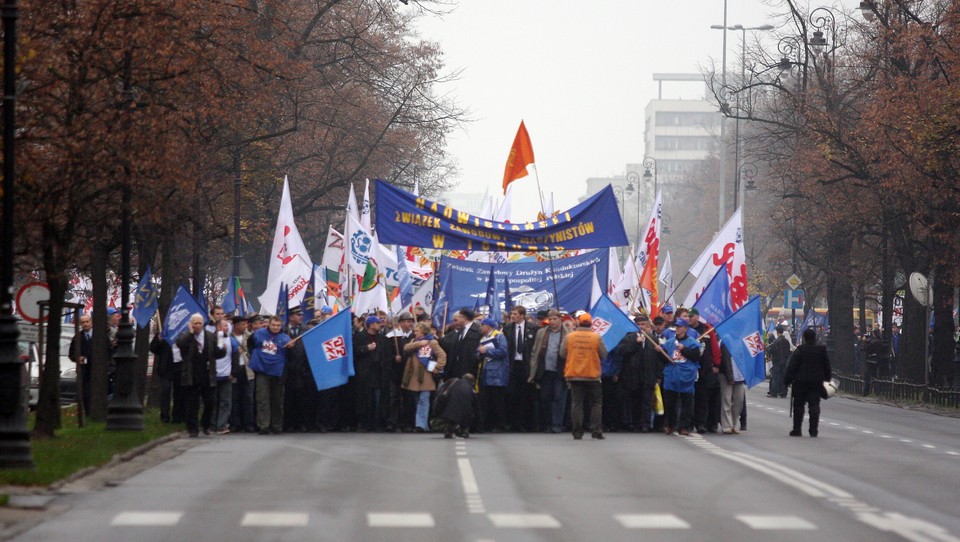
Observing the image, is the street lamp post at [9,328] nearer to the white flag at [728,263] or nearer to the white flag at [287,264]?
the white flag at [287,264]

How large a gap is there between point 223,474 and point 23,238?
542 centimetres

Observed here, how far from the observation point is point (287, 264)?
29531 millimetres

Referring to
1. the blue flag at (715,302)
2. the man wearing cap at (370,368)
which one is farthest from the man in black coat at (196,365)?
the blue flag at (715,302)

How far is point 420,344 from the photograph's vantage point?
75.6 feet

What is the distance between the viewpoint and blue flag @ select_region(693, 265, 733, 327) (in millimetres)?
24891

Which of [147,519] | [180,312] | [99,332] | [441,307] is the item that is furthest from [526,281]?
[147,519]

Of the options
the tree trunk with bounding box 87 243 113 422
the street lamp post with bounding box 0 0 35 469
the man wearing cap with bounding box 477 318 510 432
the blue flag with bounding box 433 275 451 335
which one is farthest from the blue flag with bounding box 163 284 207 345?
the street lamp post with bounding box 0 0 35 469

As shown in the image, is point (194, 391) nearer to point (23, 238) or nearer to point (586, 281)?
point (23, 238)

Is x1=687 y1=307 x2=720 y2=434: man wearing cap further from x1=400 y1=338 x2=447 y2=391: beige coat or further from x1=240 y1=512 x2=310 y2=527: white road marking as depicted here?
x1=240 y1=512 x2=310 y2=527: white road marking

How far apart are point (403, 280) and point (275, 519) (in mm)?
19131

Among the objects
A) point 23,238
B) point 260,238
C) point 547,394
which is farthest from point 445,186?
point 23,238

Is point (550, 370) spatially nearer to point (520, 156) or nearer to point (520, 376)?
point (520, 376)

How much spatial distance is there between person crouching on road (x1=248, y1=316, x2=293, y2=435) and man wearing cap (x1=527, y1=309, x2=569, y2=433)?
3664mm

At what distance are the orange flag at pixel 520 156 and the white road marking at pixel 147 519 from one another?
15.8 metres
